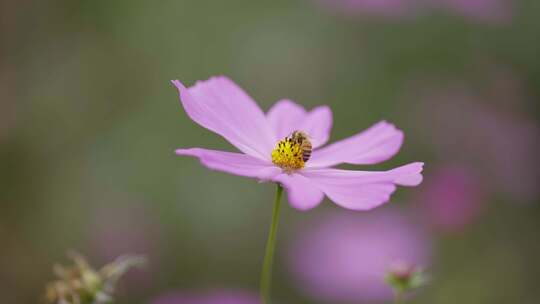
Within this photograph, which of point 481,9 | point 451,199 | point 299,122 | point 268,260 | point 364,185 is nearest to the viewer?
point 268,260

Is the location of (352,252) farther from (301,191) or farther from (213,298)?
(301,191)

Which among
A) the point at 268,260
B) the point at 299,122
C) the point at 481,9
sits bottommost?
the point at 268,260

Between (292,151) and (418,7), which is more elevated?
(418,7)

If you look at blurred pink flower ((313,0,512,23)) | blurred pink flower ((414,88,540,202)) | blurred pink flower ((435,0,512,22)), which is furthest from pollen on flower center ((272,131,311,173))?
blurred pink flower ((435,0,512,22))

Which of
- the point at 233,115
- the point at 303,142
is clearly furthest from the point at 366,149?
the point at 233,115

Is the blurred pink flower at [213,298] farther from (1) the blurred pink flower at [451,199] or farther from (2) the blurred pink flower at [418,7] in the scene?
(2) the blurred pink flower at [418,7]

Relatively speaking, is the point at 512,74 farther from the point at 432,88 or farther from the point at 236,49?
the point at 236,49

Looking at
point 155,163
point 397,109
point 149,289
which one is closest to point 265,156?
point 149,289
